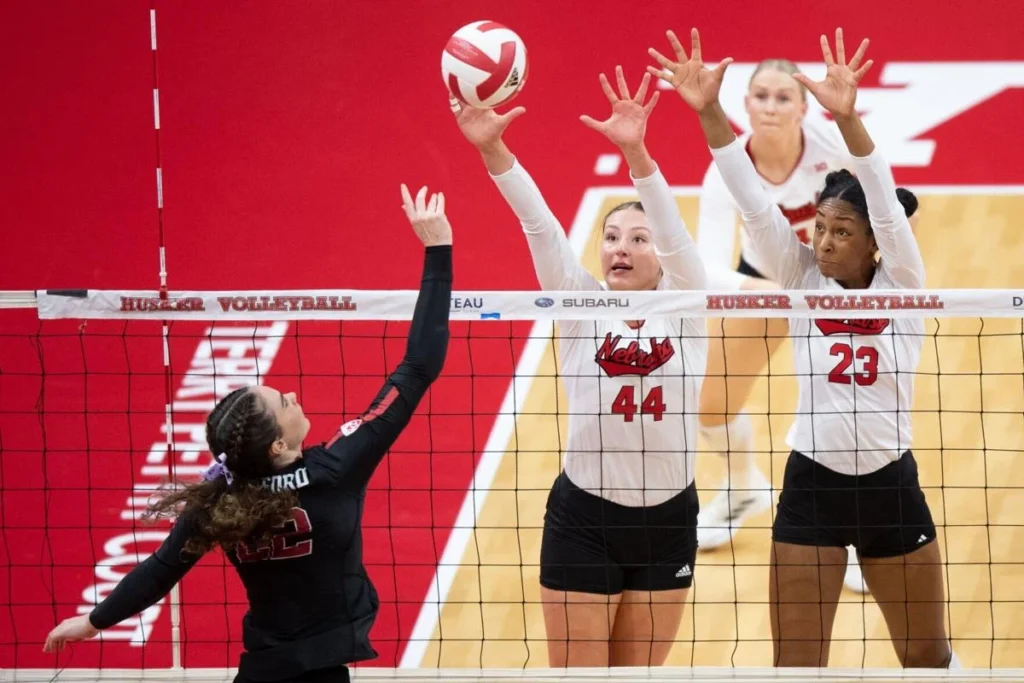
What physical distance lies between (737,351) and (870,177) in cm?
277

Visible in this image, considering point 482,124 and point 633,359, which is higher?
point 482,124

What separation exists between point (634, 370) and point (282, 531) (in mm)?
1581

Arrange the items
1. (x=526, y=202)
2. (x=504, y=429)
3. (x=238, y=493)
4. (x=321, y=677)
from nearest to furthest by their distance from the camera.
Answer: (x=238, y=493) < (x=321, y=677) < (x=526, y=202) < (x=504, y=429)

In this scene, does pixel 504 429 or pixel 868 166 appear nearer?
pixel 868 166

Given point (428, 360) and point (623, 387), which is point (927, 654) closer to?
point (623, 387)

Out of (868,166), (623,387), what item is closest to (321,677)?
(623,387)

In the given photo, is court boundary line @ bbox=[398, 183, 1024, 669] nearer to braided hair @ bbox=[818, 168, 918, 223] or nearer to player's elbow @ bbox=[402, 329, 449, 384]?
braided hair @ bbox=[818, 168, 918, 223]

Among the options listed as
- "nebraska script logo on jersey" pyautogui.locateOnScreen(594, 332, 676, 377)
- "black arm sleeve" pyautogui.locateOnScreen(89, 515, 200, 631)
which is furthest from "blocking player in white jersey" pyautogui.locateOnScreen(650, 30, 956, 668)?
"black arm sleeve" pyautogui.locateOnScreen(89, 515, 200, 631)

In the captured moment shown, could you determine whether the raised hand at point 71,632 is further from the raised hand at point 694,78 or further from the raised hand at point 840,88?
the raised hand at point 840,88

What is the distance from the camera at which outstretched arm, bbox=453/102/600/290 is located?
4.35m

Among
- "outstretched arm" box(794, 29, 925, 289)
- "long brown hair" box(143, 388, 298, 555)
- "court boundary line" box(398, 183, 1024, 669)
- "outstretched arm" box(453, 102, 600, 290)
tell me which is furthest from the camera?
"court boundary line" box(398, 183, 1024, 669)

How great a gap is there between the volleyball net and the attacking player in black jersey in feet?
6.66

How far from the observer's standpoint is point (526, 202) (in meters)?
4.34

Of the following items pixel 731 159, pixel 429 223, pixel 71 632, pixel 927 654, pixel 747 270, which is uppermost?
pixel 731 159
